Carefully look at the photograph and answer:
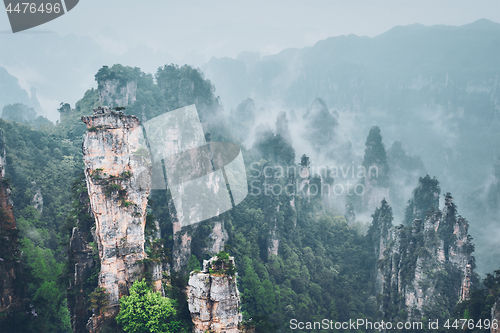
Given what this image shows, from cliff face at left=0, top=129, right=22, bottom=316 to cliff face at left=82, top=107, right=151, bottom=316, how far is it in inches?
219

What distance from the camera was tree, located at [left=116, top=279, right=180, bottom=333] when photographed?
17375mm

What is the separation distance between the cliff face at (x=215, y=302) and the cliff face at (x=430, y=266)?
78.5 feet

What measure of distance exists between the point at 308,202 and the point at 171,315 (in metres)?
46.1

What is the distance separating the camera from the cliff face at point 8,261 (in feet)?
64.6

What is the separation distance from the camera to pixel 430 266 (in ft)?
111

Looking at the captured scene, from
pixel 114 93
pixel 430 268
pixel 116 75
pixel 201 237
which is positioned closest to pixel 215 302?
pixel 201 237

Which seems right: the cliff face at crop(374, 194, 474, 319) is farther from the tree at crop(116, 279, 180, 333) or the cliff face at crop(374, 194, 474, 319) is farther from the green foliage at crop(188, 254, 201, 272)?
the tree at crop(116, 279, 180, 333)

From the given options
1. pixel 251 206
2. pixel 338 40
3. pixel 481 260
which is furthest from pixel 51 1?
pixel 338 40

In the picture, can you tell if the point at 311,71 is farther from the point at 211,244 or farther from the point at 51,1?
the point at 51,1

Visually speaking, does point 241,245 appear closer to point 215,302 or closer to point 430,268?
point 430,268

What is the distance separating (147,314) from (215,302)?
12.5 feet

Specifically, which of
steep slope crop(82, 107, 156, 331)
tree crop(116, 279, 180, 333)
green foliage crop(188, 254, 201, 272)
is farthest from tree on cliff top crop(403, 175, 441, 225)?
steep slope crop(82, 107, 156, 331)

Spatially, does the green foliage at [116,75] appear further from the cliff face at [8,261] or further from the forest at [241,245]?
the cliff face at [8,261]

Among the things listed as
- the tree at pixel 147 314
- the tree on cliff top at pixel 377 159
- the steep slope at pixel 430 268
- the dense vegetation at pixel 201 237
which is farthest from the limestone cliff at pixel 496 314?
the tree on cliff top at pixel 377 159
